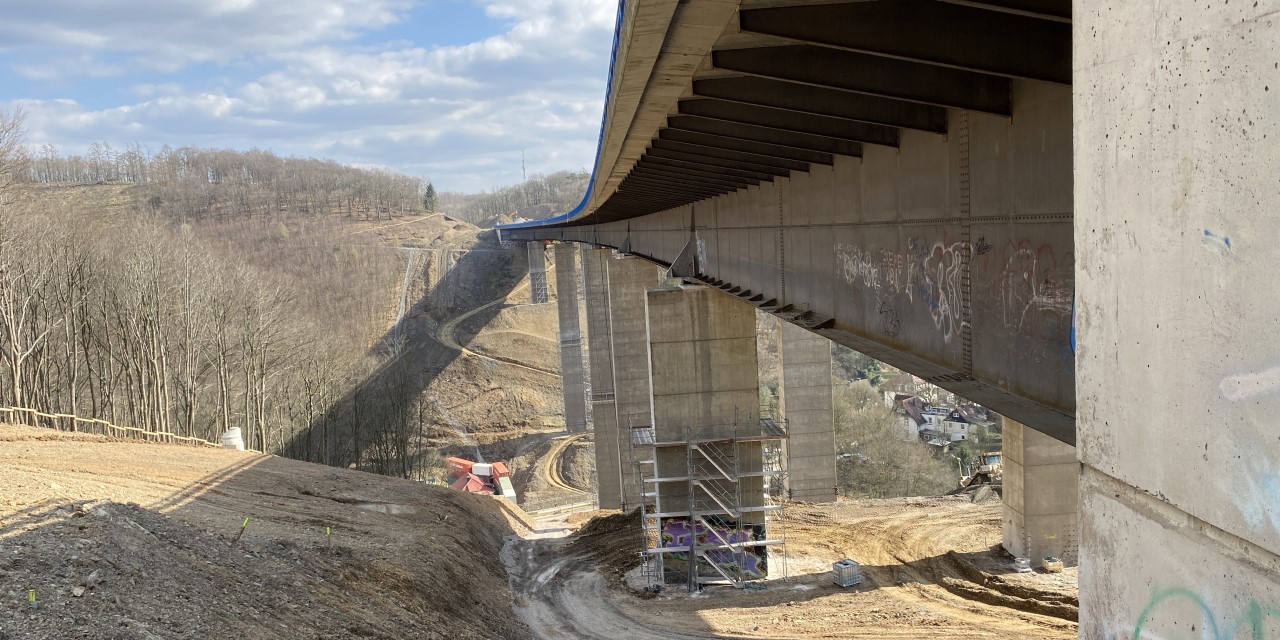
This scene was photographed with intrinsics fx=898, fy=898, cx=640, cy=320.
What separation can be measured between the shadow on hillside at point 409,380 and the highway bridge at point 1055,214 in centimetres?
3769

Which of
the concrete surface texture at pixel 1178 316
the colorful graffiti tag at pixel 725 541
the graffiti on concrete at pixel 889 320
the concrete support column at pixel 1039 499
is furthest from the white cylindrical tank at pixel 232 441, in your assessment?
the concrete surface texture at pixel 1178 316

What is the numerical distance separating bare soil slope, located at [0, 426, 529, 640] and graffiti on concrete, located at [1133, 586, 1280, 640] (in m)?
11.2

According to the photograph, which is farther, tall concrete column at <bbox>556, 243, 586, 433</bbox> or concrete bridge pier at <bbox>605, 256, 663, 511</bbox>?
tall concrete column at <bbox>556, 243, 586, 433</bbox>

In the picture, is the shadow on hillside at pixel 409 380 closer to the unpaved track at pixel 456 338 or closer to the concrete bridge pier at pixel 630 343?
the unpaved track at pixel 456 338

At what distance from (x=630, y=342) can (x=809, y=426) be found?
9031 mm

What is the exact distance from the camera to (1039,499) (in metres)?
22.9

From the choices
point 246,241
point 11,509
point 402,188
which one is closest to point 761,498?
point 11,509

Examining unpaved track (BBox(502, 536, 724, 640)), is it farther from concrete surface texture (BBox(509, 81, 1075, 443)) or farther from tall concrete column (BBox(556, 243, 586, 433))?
tall concrete column (BBox(556, 243, 586, 433))

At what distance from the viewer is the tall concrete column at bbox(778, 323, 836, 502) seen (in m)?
39.1

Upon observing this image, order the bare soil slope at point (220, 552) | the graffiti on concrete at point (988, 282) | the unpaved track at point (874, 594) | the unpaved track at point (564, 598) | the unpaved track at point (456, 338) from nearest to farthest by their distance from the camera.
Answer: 1. the graffiti on concrete at point (988, 282)
2. the bare soil slope at point (220, 552)
3. the unpaved track at point (874, 594)
4. the unpaved track at point (564, 598)
5. the unpaved track at point (456, 338)

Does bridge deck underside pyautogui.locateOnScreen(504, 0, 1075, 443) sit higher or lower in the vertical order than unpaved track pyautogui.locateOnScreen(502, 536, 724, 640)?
higher

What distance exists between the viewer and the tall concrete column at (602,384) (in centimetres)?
4575

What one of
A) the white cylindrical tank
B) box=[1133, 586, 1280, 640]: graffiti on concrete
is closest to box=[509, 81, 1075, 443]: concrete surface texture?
box=[1133, 586, 1280, 640]: graffiti on concrete

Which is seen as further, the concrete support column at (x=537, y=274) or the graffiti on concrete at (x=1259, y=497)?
the concrete support column at (x=537, y=274)
